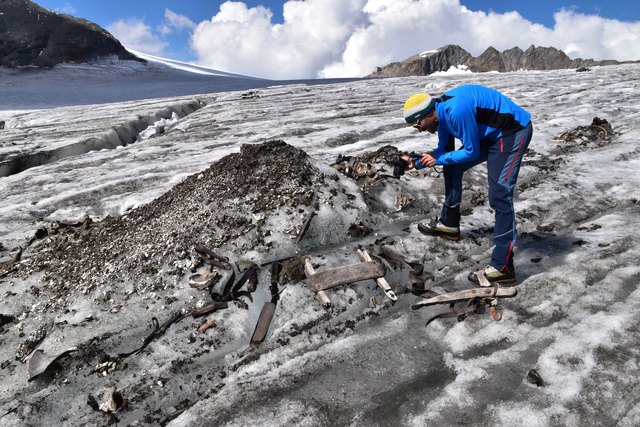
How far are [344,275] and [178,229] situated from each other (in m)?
1.97

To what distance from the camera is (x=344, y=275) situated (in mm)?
4125

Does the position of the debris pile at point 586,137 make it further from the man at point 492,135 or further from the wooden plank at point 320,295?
the wooden plank at point 320,295

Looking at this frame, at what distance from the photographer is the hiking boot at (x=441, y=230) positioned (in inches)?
190

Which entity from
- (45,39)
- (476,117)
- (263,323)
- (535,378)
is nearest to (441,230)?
(476,117)

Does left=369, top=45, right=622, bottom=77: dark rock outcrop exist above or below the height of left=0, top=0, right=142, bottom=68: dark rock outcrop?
above

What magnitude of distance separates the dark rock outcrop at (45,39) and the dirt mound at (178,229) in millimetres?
37767

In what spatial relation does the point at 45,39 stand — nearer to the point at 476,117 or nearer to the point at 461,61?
the point at 476,117

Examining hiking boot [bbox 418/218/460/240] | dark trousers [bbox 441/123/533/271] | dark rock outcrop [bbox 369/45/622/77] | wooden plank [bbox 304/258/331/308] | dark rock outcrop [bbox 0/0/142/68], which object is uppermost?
dark rock outcrop [bbox 369/45/622/77]

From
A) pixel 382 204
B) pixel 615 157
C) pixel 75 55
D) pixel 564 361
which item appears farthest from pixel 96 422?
pixel 75 55

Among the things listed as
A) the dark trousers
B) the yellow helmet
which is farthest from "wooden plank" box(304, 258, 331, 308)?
the yellow helmet

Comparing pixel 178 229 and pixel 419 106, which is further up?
pixel 419 106

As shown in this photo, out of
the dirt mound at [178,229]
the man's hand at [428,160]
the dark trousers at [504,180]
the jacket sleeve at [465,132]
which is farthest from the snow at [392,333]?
the jacket sleeve at [465,132]

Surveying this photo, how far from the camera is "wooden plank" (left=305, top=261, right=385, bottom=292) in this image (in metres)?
4.03

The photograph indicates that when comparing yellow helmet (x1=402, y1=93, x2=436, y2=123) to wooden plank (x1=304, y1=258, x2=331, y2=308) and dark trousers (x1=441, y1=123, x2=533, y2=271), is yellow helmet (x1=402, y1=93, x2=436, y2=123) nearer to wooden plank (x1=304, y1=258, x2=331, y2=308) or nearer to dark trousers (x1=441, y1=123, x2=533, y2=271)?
dark trousers (x1=441, y1=123, x2=533, y2=271)
